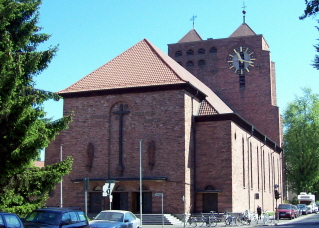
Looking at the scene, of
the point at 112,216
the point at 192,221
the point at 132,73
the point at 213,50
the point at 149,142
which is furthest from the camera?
the point at 213,50

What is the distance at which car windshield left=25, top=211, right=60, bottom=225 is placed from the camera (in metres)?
14.7

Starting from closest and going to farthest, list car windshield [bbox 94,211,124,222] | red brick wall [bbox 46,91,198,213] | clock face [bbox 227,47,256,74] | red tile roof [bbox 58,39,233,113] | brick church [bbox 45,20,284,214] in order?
car windshield [bbox 94,211,124,222] → red brick wall [bbox 46,91,198,213] → brick church [bbox 45,20,284,214] → red tile roof [bbox 58,39,233,113] → clock face [bbox 227,47,256,74]

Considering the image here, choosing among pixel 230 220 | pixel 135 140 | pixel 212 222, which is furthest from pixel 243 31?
pixel 212 222

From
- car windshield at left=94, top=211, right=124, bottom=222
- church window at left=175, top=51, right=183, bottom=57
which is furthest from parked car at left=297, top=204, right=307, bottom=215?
car windshield at left=94, top=211, right=124, bottom=222

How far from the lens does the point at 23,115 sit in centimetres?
1575

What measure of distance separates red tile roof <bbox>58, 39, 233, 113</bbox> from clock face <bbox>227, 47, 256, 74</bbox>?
15.2m

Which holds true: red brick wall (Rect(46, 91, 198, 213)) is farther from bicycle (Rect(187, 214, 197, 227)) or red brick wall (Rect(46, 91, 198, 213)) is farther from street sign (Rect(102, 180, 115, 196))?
street sign (Rect(102, 180, 115, 196))

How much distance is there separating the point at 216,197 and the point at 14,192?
20.3 meters

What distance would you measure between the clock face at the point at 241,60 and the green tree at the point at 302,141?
51.4 ft

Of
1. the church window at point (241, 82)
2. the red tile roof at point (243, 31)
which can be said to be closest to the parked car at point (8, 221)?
the church window at point (241, 82)

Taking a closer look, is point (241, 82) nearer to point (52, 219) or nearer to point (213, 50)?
point (213, 50)

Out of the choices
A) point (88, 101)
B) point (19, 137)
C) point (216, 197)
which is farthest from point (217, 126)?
point (19, 137)

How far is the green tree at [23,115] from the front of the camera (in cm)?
1564

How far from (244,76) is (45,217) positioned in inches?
1588
